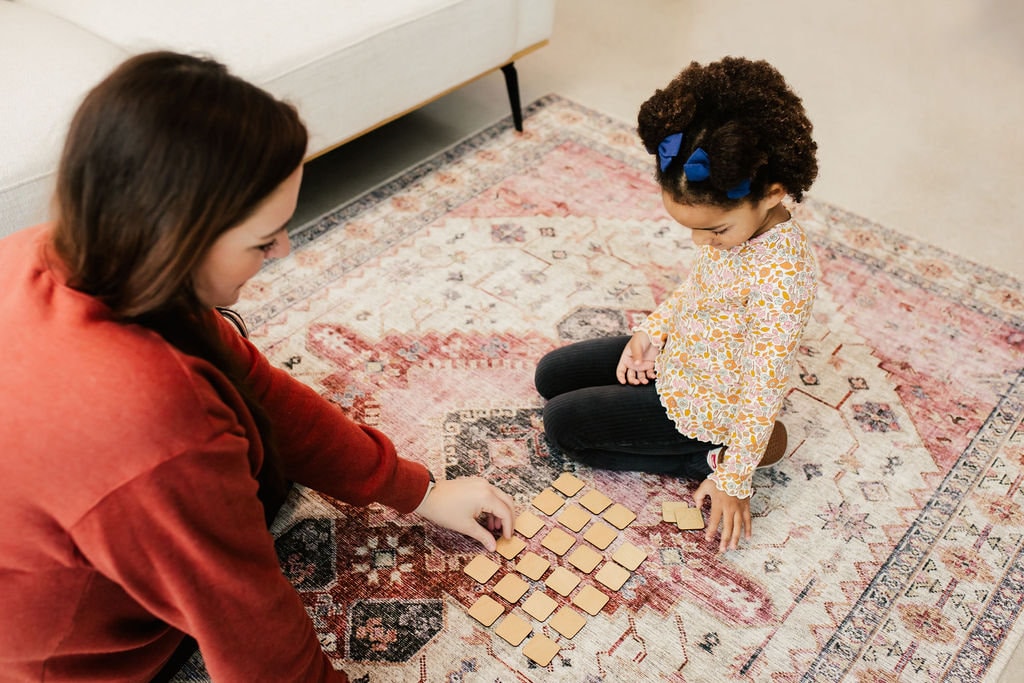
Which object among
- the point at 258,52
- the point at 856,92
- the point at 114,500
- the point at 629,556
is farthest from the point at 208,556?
the point at 856,92

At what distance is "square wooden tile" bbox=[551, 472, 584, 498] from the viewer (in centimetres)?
154

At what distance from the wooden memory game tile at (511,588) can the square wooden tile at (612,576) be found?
126mm

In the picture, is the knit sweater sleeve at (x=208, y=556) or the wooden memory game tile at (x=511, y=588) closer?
the knit sweater sleeve at (x=208, y=556)

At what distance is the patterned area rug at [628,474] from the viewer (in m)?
1.35

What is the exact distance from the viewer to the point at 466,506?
1.38 meters

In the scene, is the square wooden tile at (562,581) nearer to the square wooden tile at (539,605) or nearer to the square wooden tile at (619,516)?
the square wooden tile at (539,605)

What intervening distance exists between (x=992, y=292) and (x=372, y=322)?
148cm

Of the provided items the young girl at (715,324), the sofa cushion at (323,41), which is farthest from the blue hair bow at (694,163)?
the sofa cushion at (323,41)

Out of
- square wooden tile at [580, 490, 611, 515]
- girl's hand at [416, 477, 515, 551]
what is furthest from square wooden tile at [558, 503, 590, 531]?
girl's hand at [416, 477, 515, 551]

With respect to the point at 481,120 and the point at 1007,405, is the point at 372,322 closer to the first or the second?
the point at 481,120

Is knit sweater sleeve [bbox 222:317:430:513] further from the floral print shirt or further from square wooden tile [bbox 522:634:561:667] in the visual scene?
the floral print shirt

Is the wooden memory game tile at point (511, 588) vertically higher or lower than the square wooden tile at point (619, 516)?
higher

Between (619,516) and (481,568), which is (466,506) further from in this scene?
(619,516)

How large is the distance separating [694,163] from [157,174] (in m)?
0.69
